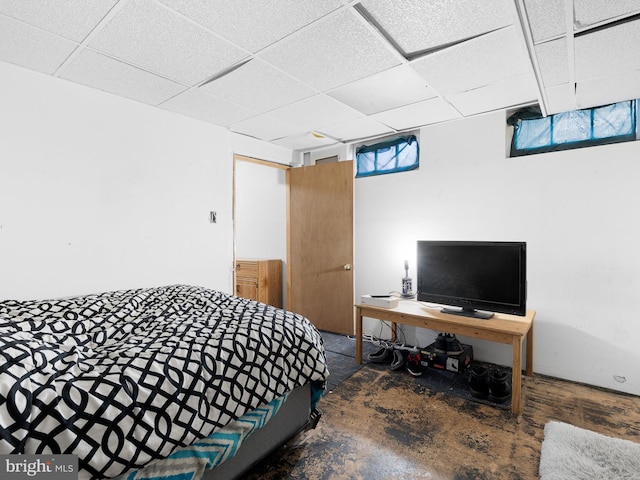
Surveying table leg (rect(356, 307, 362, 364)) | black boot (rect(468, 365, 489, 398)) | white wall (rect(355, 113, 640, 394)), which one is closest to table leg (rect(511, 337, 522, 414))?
black boot (rect(468, 365, 489, 398))

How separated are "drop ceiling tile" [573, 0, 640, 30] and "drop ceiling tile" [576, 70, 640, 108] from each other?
2.45 feet

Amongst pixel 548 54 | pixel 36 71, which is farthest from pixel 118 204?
pixel 548 54

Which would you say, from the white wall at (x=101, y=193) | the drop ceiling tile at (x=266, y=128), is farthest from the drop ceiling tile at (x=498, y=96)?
the white wall at (x=101, y=193)

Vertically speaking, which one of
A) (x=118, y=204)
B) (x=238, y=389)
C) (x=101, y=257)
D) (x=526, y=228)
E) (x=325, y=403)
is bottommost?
(x=325, y=403)

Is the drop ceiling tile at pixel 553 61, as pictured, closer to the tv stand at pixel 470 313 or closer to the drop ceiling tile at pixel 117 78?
the tv stand at pixel 470 313

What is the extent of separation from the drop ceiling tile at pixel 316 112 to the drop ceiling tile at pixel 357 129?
0.39 ft

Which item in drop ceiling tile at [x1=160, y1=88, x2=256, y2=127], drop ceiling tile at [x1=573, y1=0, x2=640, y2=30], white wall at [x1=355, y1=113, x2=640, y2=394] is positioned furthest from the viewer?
drop ceiling tile at [x1=160, y1=88, x2=256, y2=127]

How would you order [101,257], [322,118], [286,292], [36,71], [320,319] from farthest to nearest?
1. [286,292]
2. [320,319]
3. [322,118]
4. [101,257]
5. [36,71]

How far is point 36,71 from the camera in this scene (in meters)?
2.31

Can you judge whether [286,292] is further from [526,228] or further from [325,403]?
[526,228]

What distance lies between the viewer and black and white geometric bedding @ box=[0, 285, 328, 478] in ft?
3.51

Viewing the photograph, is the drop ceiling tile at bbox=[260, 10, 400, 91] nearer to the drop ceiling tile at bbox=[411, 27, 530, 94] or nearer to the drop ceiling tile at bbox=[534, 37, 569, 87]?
the drop ceiling tile at bbox=[411, 27, 530, 94]

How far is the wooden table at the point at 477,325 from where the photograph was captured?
224 centimetres

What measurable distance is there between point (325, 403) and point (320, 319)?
1715mm
